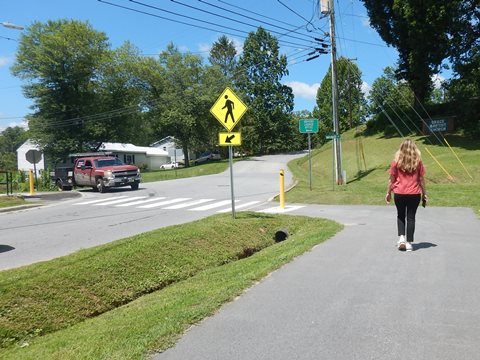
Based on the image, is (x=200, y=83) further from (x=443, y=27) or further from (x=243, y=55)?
(x=443, y=27)

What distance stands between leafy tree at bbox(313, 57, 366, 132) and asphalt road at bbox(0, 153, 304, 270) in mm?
53870

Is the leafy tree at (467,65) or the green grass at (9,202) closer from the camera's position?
the green grass at (9,202)

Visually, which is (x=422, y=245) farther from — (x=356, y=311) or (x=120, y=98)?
(x=120, y=98)

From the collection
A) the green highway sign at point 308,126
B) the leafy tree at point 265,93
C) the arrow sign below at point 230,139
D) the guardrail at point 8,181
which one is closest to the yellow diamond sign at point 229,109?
the arrow sign below at point 230,139

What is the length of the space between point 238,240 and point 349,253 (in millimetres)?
2826

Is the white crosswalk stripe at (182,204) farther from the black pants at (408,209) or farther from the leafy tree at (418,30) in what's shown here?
the leafy tree at (418,30)

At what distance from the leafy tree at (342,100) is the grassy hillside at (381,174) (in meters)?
33.4

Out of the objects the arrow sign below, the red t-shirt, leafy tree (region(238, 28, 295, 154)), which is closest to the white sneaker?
the red t-shirt

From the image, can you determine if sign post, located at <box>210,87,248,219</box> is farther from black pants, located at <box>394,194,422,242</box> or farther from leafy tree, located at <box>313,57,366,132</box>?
leafy tree, located at <box>313,57,366,132</box>

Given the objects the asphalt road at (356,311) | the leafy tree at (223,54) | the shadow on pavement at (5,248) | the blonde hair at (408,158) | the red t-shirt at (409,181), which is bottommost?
the shadow on pavement at (5,248)

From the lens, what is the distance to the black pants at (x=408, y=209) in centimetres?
754

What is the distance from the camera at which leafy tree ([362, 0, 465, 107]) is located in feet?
98.9

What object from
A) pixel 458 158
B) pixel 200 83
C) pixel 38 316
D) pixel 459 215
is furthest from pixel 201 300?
pixel 200 83

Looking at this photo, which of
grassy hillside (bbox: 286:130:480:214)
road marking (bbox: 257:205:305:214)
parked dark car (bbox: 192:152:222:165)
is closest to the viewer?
road marking (bbox: 257:205:305:214)
